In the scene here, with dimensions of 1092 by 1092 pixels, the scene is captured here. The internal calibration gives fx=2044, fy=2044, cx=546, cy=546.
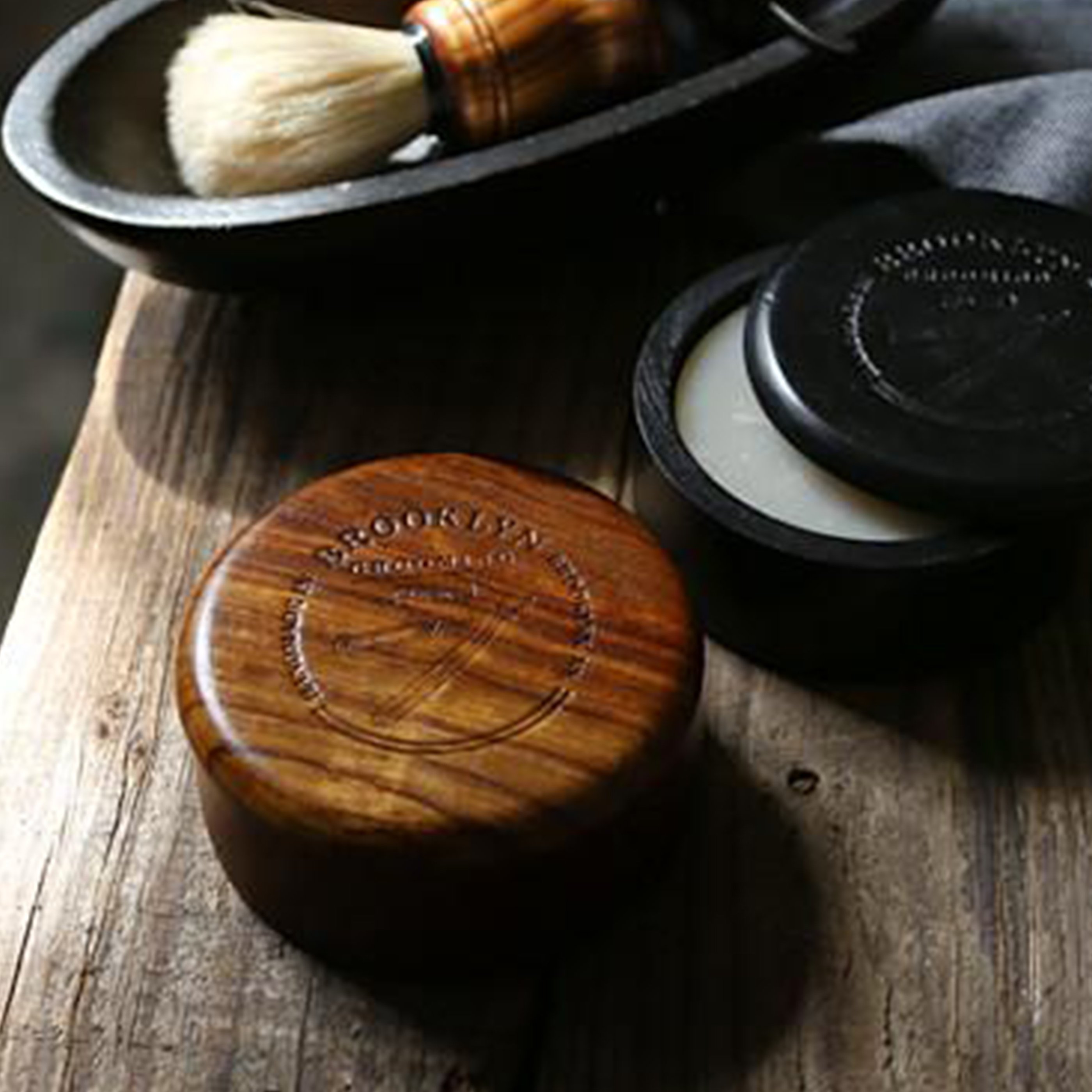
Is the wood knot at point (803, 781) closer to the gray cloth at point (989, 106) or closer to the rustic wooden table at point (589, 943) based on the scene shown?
the rustic wooden table at point (589, 943)

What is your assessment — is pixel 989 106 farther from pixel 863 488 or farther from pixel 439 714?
pixel 439 714

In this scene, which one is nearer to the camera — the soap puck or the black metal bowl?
the soap puck

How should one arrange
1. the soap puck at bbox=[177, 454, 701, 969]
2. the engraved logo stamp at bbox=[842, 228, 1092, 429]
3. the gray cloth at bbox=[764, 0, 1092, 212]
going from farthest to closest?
the gray cloth at bbox=[764, 0, 1092, 212] → the engraved logo stamp at bbox=[842, 228, 1092, 429] → the soap puck at bbox=[177, 454, 701, 969]

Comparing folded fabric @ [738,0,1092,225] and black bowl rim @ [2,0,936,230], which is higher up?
black bowl rim @ [2,0,936,230]

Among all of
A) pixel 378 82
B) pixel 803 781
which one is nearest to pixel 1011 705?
pixel 803 781

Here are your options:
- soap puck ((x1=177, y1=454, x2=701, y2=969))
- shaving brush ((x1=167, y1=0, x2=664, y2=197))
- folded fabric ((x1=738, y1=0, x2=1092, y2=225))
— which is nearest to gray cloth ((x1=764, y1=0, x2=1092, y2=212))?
folded fabric ((x1=738, y1=0, x2=1092, y2=225))

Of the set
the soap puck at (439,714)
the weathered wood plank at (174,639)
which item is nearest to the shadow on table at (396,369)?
the weathered wood plank at (174,639)

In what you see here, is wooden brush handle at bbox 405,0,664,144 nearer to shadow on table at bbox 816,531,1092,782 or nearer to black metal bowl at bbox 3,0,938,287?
black metal bowl at bbox 3,0,938,287
